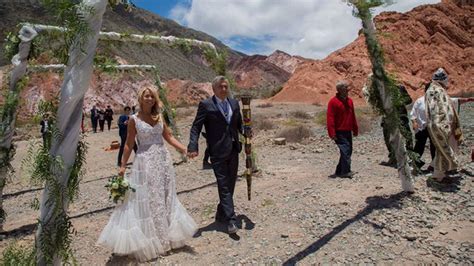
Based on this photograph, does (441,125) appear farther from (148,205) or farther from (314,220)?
(148,205)

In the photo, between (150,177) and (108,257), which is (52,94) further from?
(108,257)

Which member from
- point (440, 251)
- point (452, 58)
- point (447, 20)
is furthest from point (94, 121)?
Result: point (447, 20)

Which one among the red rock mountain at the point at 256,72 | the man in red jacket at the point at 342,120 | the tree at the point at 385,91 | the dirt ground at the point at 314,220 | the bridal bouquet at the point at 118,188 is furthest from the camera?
the red rock mountain at the point at 256,72

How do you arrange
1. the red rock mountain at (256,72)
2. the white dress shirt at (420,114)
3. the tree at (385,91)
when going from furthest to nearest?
the red rock mountain at (256,72) < the white dress shirt at (420,114) < the tree at (385,91)

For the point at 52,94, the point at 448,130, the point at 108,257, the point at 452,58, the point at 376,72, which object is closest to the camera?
the point at 52,94

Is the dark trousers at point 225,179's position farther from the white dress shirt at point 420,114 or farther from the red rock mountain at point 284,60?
the red rock mountain at point 284,60

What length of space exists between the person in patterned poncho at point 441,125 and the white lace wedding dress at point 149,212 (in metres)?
3.96

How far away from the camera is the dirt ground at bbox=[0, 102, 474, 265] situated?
452 cm

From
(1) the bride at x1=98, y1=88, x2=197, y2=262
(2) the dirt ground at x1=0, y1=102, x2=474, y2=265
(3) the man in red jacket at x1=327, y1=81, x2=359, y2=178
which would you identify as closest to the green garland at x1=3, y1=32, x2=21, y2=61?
(2) the dirt ground at x1=0, y1=102, x2=474, y2=265

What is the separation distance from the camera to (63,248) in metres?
3.39

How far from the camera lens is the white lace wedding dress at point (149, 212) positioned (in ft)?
14.3

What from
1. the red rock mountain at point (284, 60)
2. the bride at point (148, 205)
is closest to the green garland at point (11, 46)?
the bride at point (148, 205)

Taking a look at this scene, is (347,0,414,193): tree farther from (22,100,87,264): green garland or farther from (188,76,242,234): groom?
(22,100,87,264): green garland

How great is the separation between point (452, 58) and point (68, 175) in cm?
4461
